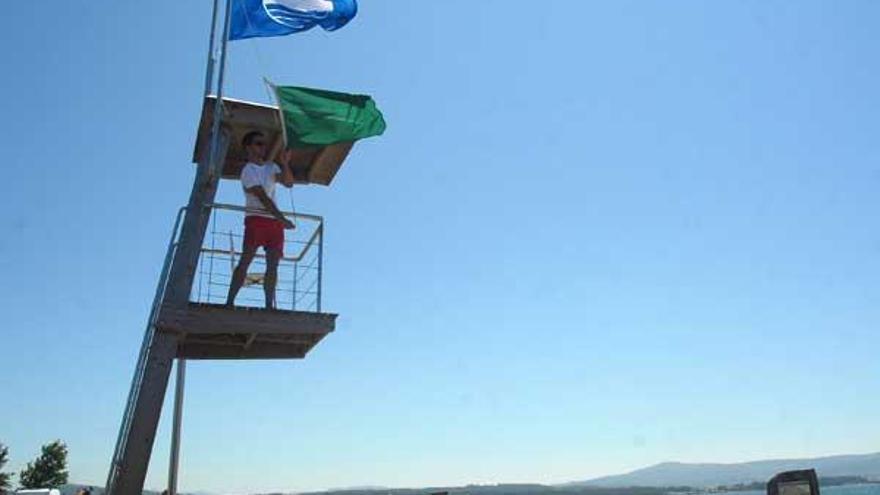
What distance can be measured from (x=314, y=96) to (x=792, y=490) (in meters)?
7.00

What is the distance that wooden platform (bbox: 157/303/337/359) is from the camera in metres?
9.05

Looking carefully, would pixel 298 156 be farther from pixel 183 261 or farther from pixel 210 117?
pixel 183 261

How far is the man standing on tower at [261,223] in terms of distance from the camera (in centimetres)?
966

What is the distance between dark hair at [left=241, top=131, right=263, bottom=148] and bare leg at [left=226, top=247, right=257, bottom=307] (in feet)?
4.47

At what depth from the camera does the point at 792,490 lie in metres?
7.84

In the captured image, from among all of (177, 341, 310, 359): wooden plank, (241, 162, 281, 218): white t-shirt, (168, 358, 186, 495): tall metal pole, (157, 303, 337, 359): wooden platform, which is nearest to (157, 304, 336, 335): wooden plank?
(157, 303, 337, 359): wooden platform

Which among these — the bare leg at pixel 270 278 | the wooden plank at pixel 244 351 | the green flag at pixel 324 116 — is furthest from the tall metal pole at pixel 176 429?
the green flag at pixel 324 116

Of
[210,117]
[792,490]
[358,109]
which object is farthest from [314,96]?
[792,490]

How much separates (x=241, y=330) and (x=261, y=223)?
135 centimetres

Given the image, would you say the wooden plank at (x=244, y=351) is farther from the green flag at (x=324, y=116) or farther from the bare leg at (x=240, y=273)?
the green flag at (x=324, y=116)

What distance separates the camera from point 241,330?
9.32 meters

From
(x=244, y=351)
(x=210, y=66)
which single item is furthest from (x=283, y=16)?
(x=244, y=351)

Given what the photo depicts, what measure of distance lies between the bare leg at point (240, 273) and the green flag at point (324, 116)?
4.72 ft

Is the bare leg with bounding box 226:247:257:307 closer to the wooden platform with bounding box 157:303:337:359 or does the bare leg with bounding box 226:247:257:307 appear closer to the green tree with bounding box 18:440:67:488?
the wooden platform with bounding box 157:303:337:359
